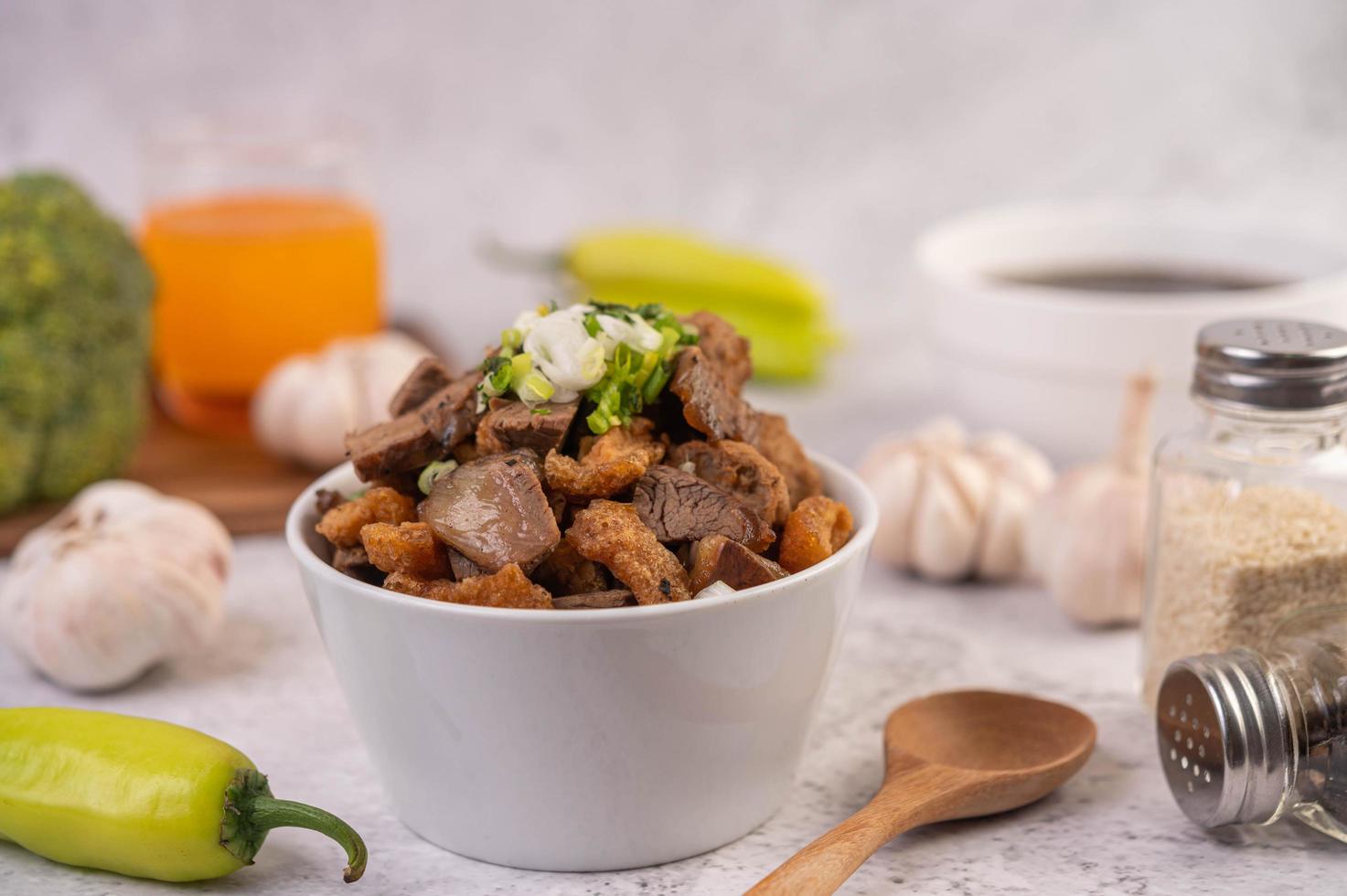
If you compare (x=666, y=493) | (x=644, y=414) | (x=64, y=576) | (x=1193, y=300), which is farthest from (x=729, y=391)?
(x=1193, y=300)

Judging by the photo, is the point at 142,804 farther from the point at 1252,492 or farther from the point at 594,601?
the point at 1252,492

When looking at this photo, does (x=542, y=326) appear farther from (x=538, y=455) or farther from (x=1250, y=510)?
(x=1250, y=510)

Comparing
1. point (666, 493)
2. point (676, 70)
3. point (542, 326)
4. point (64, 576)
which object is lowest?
point (64, 576)

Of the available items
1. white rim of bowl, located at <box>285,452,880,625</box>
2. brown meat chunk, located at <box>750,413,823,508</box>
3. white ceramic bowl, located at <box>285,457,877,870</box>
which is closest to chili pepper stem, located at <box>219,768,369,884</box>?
white ceramic bowl, located at <box>285,457,877,870</box>

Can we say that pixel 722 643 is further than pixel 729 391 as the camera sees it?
No

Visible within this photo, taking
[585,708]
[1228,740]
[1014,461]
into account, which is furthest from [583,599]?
[1014,461]

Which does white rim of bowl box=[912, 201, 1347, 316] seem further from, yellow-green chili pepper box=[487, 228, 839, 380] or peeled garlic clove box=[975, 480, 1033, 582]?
yellow-green chili pepper box=[487, 228, 839, 380]

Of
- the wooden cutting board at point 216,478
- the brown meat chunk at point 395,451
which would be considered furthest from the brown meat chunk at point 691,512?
the wooden cutting board at point 216,478

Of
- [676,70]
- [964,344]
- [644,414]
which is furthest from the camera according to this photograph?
[676,70]
